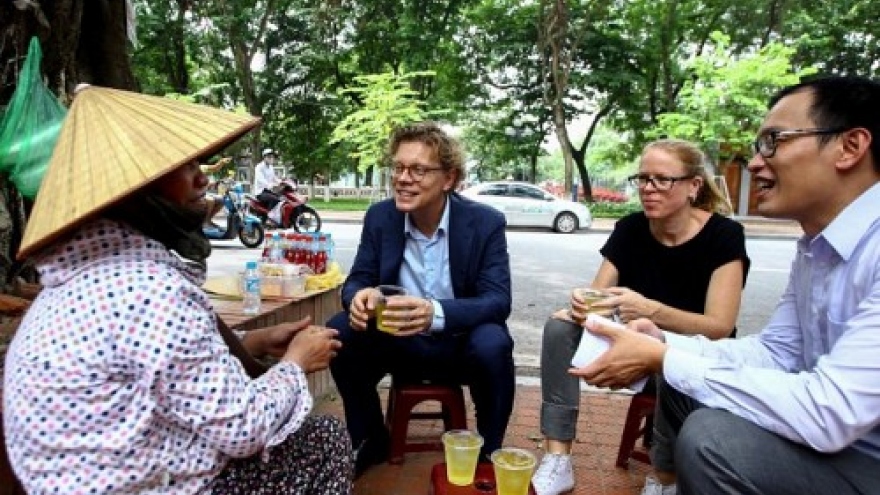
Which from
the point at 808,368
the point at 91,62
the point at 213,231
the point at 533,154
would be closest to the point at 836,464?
the point at 808,368

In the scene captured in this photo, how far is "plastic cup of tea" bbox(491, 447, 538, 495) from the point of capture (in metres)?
1.94

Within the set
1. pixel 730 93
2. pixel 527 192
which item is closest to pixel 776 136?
pixel 527 192

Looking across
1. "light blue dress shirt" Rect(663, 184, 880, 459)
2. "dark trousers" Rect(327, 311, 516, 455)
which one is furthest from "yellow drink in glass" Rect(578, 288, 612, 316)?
"light blue dress shirt" Rect(663, 184, 880, 459)

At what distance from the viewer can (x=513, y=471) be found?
1931 millimetres

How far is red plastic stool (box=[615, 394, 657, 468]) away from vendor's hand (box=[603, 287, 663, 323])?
45 centimetres

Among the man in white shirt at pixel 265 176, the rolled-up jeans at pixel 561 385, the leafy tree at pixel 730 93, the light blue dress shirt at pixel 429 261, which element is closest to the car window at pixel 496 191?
the man in white shirt at pixel 265 176

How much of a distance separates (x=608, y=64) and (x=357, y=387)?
20.2 m

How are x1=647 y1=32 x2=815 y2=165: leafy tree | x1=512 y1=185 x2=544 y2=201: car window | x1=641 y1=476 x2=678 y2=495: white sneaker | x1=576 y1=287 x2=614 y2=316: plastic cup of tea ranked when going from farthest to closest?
x1=647 y1=32 x2=815 y2=165: leafy tree, x1=512 y1=185 x2=544 y2=201: car window, x1=641 y1=476 x2=678 y2=495: white sneaker, x1=576 y1=287 x2=614 y2=316: plastic cup of tea

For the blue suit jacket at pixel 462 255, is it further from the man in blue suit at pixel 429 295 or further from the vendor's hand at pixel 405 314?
the vendor's hand at pixel 405 314

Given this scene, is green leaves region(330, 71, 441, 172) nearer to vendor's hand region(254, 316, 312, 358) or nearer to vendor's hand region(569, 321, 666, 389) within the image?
vendor's hand region(254, 316, 312, 358)

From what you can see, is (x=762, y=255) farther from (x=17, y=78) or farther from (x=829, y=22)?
(x=829, y=22)

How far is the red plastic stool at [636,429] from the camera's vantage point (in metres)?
2.62

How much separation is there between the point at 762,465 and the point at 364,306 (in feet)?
4.51

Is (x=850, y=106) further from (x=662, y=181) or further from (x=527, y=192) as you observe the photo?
(x=527, y=192)
